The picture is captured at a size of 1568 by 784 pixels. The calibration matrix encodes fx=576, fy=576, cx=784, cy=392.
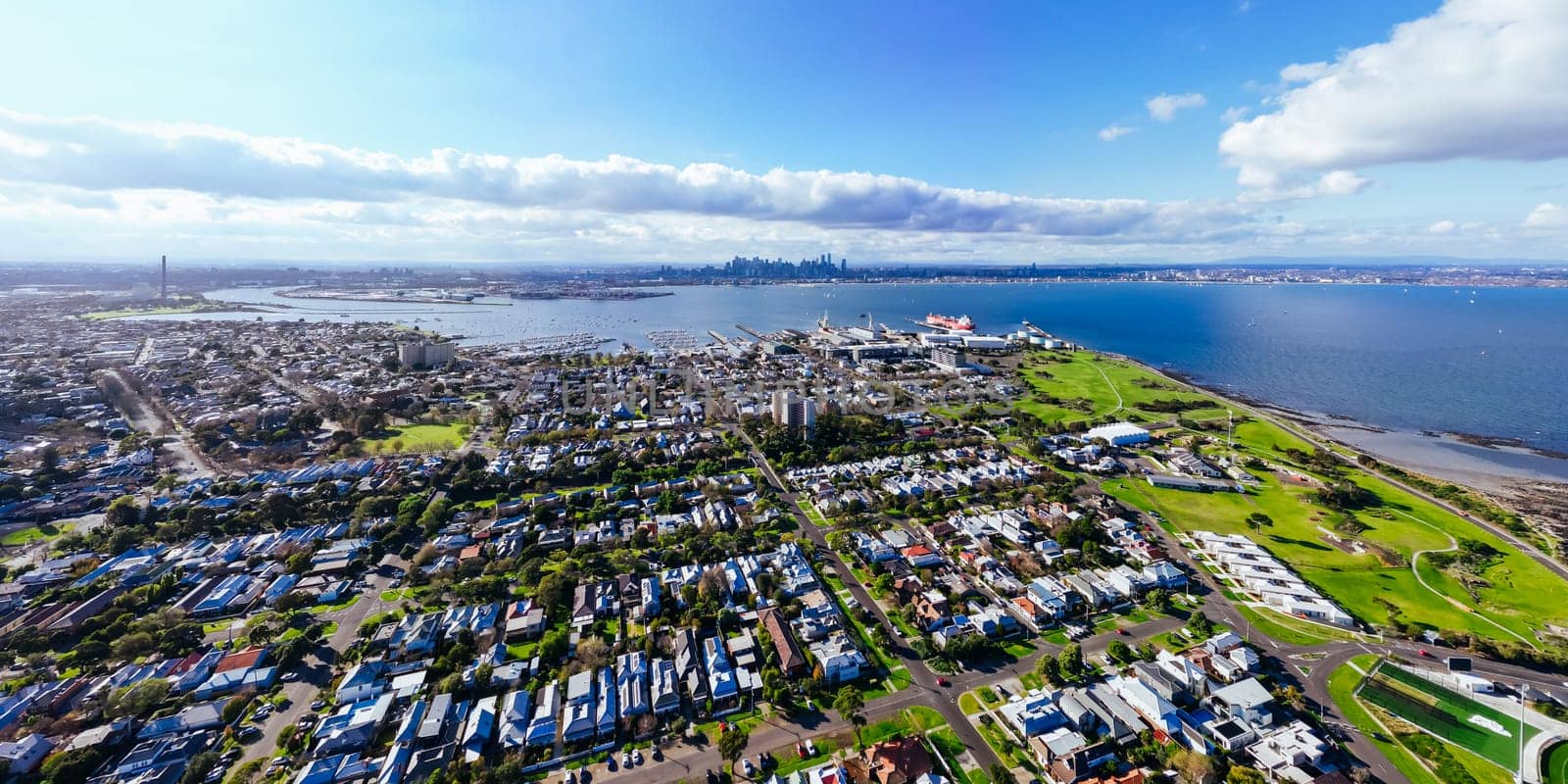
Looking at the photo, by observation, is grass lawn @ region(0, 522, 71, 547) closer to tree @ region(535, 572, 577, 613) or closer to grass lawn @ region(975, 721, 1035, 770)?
tree @ region(535, 572, 577, 613)

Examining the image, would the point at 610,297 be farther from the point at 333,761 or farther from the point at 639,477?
the point at 333,761

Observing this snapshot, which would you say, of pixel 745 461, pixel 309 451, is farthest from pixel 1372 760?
pixel 309 451

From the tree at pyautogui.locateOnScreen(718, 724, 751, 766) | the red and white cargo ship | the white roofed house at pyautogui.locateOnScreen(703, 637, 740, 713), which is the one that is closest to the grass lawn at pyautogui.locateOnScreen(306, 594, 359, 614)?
the white roofed house at pyautogui.locateOnScreen(703, 637, 740, 713)

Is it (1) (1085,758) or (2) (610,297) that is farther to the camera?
(2) (610,297)

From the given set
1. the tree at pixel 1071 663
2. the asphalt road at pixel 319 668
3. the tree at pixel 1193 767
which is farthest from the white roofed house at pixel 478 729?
the tree at pixel 1193 767

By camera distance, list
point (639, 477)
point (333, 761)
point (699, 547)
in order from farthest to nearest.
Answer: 1. point (639, 477)
2. point (699, 547)
3. point (333, 761)

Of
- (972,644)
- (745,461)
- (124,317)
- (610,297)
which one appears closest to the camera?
(972,644)
